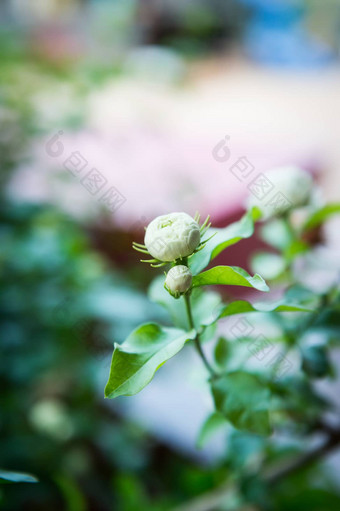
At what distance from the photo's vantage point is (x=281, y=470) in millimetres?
648

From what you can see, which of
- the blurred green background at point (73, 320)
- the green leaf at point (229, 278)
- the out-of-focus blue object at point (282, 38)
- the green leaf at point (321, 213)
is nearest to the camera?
the green leaf at point (229, 278)

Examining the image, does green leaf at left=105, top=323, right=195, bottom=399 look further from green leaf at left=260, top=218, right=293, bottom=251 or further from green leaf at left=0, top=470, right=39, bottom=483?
green leaf at left=260, top=218, right=293, bottom=251

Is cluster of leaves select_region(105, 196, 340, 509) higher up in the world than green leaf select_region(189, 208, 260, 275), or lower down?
lower down

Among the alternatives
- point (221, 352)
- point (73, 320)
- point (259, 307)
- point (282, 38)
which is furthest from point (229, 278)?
point (282, 38)

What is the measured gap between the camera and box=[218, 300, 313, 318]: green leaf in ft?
1.24

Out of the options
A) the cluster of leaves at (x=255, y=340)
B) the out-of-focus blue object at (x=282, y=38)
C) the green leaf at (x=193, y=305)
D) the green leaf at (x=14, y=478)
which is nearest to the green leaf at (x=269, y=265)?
the cluster of leaves at (x=255, y=340)

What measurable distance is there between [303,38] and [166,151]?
511 centimetres

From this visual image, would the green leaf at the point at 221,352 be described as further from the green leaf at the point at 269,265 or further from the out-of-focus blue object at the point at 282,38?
the out-of-focus blue object at the point at 282,38

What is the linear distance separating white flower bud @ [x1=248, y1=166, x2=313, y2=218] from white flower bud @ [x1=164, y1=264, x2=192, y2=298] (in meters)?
0.18

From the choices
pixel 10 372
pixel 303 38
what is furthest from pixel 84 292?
pixel 303 38

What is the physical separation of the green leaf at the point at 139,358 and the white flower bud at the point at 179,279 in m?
0.04

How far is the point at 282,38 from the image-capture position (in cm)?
666

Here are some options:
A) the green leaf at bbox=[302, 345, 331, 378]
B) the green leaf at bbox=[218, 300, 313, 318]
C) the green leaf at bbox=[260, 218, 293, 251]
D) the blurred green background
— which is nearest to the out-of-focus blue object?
the blurred green background

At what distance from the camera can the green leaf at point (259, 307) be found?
14.8 inches
